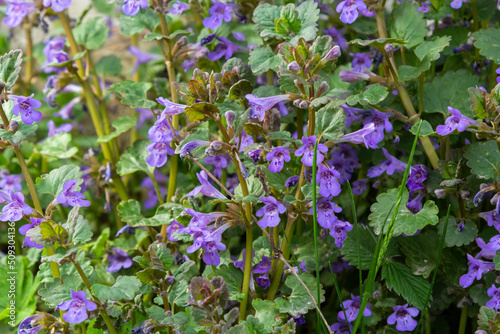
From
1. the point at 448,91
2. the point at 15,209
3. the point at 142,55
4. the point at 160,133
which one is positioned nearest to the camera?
the point at 15,209

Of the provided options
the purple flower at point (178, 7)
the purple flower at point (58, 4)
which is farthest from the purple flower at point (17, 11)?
the purple flower at point (178, 7)

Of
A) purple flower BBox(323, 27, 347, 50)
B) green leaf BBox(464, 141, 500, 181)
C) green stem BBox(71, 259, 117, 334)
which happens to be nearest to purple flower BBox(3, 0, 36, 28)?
green stem BBox(71, 259, 117, 334)

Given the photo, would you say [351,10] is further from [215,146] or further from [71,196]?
[71,196]

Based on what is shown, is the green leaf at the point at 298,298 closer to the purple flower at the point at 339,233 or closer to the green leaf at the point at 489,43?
the purple flower at the point at 339,233

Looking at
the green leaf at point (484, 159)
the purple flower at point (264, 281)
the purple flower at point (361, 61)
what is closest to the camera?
the green leaf at point (484, 159)

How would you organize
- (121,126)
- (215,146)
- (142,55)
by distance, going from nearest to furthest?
(215,146), (121,126), (142,55)

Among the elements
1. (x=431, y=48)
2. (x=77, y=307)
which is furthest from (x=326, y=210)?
(x=77, y=307)

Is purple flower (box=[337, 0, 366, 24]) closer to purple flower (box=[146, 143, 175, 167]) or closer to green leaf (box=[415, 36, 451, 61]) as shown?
green leaf (box=[415, 36, 451, 61])

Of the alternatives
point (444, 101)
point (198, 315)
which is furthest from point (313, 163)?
point (444, 101)
